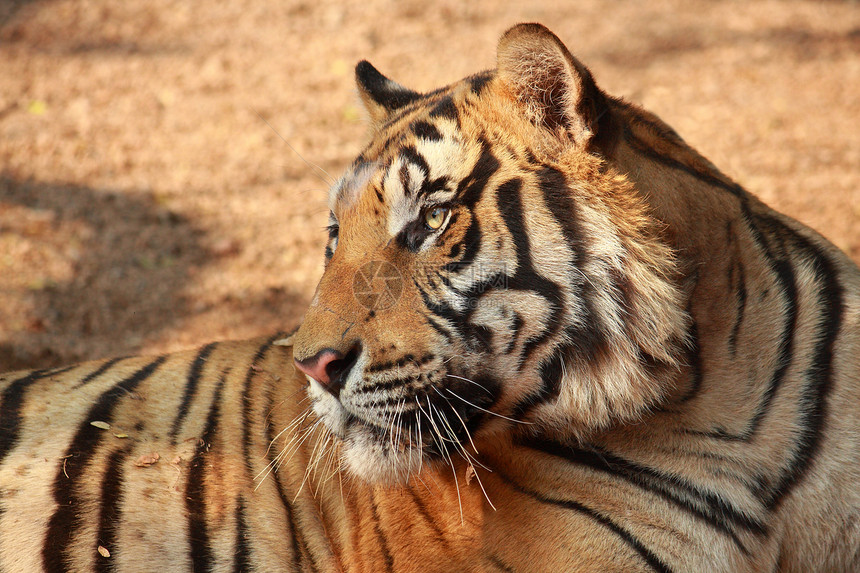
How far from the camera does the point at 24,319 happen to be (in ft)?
10.8

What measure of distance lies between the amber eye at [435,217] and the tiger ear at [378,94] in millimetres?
548

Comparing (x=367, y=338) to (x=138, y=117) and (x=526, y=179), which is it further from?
(x=138, y=117)

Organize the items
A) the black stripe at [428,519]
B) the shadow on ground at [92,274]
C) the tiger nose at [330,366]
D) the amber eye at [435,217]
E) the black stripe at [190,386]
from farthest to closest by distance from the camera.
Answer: the shadow on ground at [92,274] → the black stripe at [190,386] → the black stripe at [428,519] → the amber eye at [435,217] → the tiger nose at [330,366]

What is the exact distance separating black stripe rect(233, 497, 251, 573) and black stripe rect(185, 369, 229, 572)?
0.18 ft

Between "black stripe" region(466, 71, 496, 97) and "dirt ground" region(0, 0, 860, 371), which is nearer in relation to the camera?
"black stripe" region(466, 71, 496, 97)

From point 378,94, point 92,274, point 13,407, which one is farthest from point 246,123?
point 13,407

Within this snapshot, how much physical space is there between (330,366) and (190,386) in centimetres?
72

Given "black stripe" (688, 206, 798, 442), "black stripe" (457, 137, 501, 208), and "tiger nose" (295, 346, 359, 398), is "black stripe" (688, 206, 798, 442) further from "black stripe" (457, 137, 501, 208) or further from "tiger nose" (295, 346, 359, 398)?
"tiger nose" (295, 346, 359, 398)

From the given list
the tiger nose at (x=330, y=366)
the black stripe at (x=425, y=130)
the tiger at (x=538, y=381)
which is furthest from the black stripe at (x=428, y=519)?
the black stripe at (x=425, y=130)

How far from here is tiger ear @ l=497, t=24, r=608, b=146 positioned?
1.51 m

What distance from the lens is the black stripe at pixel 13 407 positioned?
1.85 meters

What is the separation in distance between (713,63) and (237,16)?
321 cm

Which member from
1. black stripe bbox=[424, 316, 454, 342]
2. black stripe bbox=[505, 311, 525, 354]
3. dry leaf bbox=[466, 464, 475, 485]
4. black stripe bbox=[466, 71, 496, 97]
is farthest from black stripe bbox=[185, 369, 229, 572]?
black stripe bbox=[466, 71, 496, 97]

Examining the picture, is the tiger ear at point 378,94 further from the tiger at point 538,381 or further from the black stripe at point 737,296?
the black stripe at point 737,296
